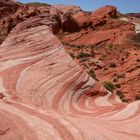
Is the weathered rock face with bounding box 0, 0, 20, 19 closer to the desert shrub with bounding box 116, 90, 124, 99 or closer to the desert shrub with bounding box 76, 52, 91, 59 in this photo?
the desert shrub with bounding box 76, 52, 91, 59

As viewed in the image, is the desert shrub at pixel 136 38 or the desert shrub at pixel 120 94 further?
the desert shrub at pixel 136 38

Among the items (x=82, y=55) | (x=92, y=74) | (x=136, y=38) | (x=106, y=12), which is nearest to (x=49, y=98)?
(x=92, y=74)

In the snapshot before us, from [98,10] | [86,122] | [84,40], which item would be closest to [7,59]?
[86,122]

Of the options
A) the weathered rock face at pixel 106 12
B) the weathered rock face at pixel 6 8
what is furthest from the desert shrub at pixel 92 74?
the weathered rock face at pixel 106 12

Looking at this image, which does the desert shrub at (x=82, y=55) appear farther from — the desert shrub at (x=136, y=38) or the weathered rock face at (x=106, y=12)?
the weathered rock face at (x=106, y=12)

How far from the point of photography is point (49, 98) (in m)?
8.37

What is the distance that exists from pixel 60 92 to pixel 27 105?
2106 mm

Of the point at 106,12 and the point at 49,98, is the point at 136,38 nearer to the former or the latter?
the point at 106,12

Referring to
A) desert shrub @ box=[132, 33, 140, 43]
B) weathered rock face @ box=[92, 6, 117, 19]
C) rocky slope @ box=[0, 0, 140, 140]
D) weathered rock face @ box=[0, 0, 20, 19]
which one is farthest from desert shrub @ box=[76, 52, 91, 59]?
weathered rock face @ box=[92, 6, 117, 19]

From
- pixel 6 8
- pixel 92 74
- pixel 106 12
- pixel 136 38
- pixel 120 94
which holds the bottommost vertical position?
pixel 92 74

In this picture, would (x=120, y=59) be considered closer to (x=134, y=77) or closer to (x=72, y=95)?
(x=134, y=77)

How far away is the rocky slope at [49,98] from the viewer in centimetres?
574

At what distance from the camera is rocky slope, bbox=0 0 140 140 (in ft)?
18.8

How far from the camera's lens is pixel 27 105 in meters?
6.92
